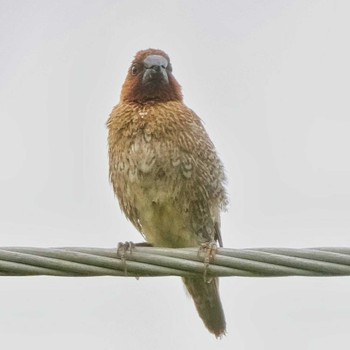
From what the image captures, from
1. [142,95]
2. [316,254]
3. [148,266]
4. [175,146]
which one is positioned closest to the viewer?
[316,254]

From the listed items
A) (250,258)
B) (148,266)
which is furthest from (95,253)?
(250,258)

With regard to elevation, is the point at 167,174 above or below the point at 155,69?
below

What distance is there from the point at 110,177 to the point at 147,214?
1.71 feet

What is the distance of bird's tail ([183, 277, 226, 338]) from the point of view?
773 cm

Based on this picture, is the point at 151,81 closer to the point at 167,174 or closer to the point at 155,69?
the point at 155,69

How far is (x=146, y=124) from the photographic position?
768 centimetres

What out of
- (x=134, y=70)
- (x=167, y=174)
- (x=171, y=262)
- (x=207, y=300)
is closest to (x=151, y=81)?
(x=134, y=70)

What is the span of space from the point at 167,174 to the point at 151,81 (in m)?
1.04

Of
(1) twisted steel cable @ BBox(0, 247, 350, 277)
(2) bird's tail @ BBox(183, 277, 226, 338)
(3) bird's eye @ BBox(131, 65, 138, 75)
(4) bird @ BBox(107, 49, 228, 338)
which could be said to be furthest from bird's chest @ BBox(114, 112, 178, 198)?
(1) twisted steel cable @ BBox(0, 247, 350, 277)

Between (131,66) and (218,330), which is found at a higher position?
(131,66)

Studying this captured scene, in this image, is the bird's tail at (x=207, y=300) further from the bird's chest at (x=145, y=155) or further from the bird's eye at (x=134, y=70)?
the bird's eye at (x=134, y=70)

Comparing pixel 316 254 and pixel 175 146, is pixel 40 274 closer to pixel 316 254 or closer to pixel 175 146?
pixel 316 254

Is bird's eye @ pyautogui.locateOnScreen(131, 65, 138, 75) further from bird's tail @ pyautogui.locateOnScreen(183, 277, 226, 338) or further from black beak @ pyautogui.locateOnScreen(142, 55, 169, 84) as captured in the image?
bird's tail @ pyautogui.locateOnScreen(183, 277, 226, 338)

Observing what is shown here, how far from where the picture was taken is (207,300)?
785 centimetres
